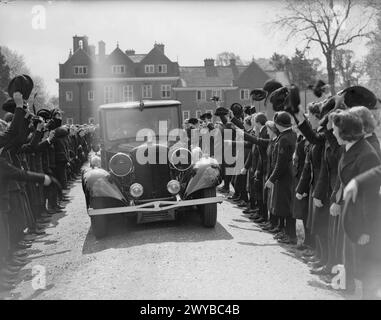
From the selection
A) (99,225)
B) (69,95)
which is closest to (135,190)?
(99,225)

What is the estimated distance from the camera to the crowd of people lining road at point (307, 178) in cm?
441

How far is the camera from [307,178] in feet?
20.8

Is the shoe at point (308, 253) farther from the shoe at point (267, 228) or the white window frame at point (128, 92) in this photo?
the white window frame at point (128, 92)

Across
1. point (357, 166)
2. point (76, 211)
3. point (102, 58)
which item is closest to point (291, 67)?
point (102, 58)

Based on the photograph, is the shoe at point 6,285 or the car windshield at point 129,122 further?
the car windshield at point 129,122

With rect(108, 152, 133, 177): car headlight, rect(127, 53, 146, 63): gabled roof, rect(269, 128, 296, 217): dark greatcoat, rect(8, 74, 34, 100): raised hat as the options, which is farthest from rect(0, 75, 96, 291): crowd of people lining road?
rect(127, 53, 146, 63): gabled roof

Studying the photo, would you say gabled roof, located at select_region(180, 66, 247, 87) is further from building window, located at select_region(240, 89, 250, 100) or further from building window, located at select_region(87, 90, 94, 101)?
building window, located at select_region(87, 90, 94, 101)

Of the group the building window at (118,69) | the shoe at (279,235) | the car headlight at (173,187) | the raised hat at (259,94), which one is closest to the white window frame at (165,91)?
the building window at (118,69)

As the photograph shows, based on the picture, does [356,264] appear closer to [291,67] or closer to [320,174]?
[320,174]

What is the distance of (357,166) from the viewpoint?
14.8 ft

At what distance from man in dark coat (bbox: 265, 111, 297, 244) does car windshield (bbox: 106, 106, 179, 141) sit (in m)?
2.47

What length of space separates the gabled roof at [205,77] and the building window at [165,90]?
6.82 ft

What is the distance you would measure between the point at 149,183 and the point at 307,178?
276cm

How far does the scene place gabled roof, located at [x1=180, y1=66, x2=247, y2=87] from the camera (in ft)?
193
